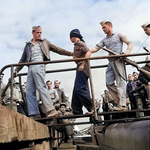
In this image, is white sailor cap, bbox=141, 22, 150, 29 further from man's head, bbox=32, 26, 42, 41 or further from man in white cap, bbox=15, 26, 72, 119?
man's head, bbox=32, 26, 42, 41

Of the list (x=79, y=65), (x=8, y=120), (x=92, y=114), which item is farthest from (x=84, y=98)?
(x=8, y=120)

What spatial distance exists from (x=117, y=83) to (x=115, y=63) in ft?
1.02

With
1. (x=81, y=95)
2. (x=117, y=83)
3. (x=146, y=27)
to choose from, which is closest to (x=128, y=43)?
(x=146, y=27)

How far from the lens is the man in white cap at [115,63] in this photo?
356 centimetres

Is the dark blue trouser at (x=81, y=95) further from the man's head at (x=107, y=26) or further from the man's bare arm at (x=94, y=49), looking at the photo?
the man's head at (x=107, y=26)

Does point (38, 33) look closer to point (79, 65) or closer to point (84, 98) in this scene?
point (79, 65)

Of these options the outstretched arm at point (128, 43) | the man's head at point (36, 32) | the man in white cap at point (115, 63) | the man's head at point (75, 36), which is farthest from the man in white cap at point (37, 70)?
the outstretched arm at point (128, 43)

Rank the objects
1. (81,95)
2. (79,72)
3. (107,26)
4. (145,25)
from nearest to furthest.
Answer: (81,95)
(79,72)
(145,25)
(107,26)

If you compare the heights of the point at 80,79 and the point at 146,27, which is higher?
the point at 146,27

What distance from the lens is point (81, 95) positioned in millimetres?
3537

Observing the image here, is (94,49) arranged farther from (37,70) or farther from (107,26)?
(37,70)

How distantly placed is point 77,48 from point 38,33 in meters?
0.69

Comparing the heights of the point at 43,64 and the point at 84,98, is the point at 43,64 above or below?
above

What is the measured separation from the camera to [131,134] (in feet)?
6.88
